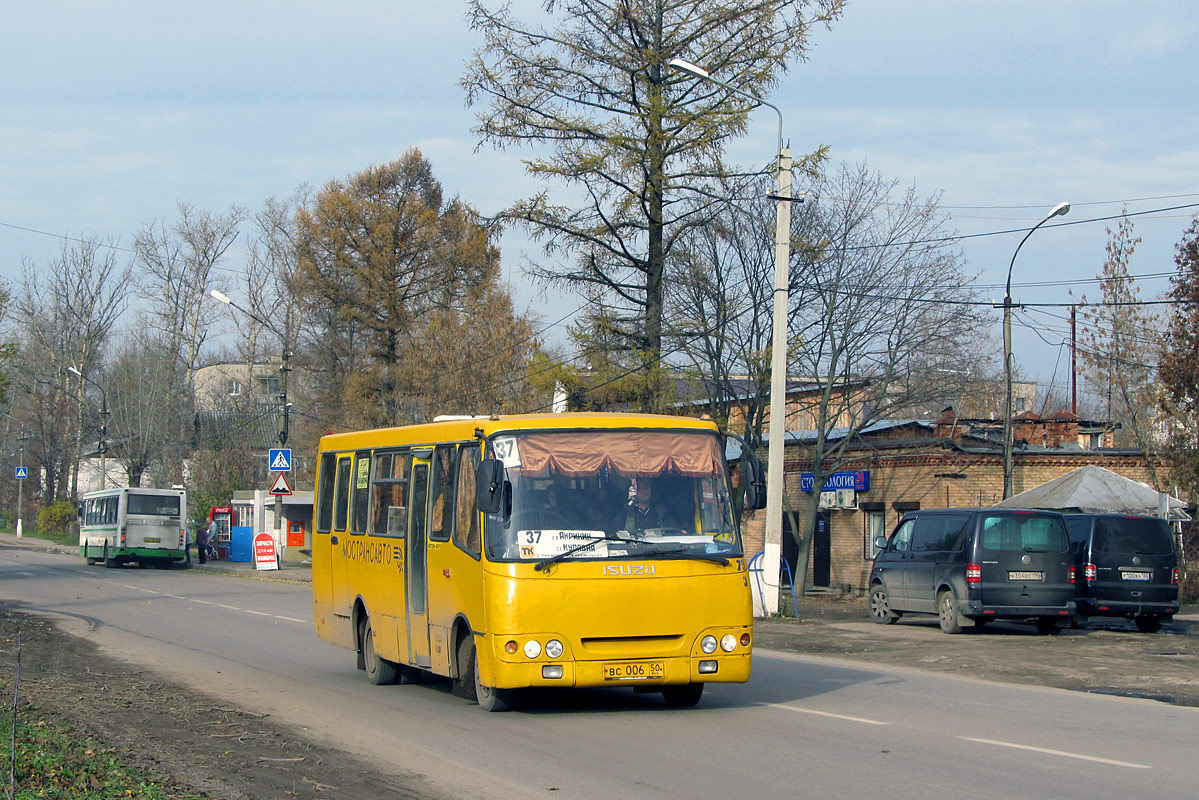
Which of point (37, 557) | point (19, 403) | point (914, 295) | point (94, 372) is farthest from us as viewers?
point (19, 403)

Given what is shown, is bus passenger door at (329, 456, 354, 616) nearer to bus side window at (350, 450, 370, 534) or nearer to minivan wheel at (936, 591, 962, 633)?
bus side window at (350, 450, 370, 534)

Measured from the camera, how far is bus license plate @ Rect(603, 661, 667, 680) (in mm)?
10219

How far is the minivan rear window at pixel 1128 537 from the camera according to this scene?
21.0 metres

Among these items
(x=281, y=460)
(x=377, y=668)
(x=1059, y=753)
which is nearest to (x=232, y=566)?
(x=281, y=460)

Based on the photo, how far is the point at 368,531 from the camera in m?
13.7

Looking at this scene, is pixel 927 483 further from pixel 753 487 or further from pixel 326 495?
pixel 753 487

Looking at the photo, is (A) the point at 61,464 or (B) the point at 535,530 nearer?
(B) the point at 535,530

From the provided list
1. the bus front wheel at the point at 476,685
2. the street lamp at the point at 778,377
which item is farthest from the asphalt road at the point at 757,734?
the street lamp at the point at 778,377

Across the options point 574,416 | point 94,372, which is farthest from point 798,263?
point 94,372

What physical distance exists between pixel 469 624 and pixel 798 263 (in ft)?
64.9

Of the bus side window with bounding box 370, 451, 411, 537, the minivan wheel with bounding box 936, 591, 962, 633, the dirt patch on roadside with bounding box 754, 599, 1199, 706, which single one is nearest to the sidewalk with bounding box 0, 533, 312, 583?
the dirt patch on roadside with bounding box 754, 599, 1199, 706

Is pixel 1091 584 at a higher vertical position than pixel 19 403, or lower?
lower

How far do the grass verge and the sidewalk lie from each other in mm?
27044

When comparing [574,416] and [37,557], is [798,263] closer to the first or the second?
[574,416]
